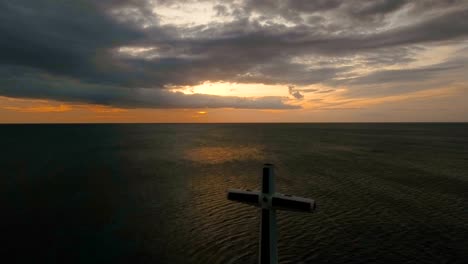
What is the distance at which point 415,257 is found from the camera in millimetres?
19703

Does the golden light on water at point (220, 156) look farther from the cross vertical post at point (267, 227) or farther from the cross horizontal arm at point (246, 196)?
the cross vertical post at point (267, 227)

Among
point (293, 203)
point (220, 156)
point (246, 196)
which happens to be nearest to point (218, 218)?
point (246, 196)

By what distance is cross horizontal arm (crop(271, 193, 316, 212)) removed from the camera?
5711 mm

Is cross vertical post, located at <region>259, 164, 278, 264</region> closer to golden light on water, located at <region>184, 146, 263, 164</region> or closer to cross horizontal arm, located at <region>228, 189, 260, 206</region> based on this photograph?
cross horizontal arm, located at <region>228, 189, 260, 206</region>

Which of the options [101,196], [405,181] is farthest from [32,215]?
[405,181]

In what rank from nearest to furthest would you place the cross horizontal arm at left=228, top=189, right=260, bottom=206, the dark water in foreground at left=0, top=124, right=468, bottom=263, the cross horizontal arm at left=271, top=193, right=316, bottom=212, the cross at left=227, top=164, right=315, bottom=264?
the cross horizontal arm at left=271, top=193, right=316, bottom=212, the cross at left=227, top=164, right=315, bottom=264, the cross horizontal arm at left=228, top=189, right=260, bottom=206, the dark water in foreground at left=0, top=124, right=468, bottom=263

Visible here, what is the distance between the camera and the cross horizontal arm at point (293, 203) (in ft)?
18.7

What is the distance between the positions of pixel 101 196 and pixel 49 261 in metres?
18.3

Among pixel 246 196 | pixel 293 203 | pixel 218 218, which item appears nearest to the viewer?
pixel 293 203

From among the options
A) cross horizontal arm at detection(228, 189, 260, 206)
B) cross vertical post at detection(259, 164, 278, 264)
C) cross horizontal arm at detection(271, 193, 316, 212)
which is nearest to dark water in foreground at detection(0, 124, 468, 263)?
cross vertical post at detection(259, 164, 278, 264)

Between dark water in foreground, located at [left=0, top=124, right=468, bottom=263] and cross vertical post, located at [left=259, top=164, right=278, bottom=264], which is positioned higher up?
cross vertical post, located at [left=259, top=164, right=278, bottom=264]

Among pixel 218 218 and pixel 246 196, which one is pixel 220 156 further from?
pixel 246 196

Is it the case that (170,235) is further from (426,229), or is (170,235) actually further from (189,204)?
(426,229)

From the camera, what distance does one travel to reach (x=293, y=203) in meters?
5.87
